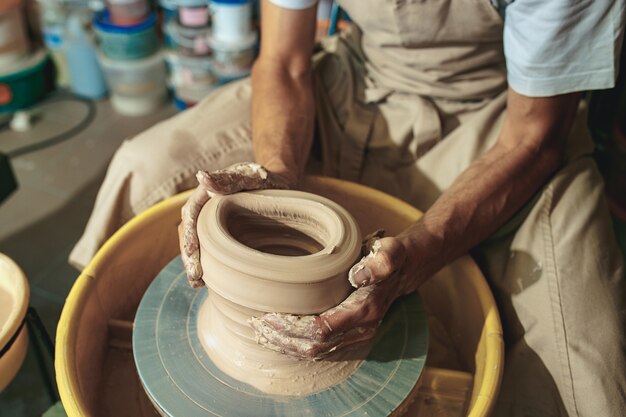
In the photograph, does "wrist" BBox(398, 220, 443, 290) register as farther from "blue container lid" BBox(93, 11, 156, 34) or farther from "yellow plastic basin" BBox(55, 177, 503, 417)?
"blue container lid" BBox(93, 11, 156, 34)

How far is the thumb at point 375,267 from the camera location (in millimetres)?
923

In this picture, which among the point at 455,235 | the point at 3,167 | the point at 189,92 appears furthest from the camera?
the point at 189,92

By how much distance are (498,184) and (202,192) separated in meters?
0.57

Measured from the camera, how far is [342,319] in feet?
3.08

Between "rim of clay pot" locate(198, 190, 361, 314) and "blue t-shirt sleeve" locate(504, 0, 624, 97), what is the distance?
47cm

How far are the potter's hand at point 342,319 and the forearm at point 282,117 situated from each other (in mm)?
339

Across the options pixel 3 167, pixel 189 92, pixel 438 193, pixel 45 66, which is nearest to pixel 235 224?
pixel 438 193

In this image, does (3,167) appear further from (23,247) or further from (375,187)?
(375,187)

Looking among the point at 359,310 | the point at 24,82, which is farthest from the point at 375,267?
the point at 24,82

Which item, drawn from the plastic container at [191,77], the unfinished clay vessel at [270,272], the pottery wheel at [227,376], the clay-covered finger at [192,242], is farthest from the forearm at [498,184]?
the plastic container at [191,77]

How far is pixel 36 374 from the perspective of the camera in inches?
67.4

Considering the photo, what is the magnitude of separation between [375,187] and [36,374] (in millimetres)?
1048

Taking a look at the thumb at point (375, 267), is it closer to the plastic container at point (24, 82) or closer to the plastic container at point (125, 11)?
the plastic container at point (125, 11)

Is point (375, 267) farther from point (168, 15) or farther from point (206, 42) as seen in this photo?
point (168, 15)
